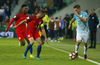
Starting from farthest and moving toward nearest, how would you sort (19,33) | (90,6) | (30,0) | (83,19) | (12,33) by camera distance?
1. (30,0)
2. (90,6)
3. (12,33)
4. (19,33)
5. (83,19)

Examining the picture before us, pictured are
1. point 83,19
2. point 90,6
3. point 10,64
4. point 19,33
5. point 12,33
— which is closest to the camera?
point 10,64

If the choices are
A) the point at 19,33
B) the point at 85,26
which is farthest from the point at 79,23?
the point at 19,33

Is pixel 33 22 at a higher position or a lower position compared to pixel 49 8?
lower

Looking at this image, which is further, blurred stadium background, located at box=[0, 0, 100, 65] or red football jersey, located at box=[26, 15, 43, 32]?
blurred stadium background, located at box=[0, 0, 100, 65]

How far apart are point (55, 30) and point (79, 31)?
14889 millimetres

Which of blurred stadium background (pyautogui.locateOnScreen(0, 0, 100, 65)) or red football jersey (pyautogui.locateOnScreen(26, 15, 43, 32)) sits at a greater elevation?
blurred stadium background (pyautogui.locateOnScreen(0, 0, 100, 65))

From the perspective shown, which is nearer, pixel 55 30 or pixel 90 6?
pixel 55 30

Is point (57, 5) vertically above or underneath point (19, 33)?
above

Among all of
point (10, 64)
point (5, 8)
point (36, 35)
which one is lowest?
point (10, 64)

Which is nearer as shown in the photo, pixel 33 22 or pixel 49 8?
pixel 33 22

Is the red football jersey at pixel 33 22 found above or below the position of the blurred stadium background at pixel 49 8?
below

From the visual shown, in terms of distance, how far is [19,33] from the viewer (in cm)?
1302

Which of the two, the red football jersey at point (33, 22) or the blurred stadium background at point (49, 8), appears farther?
the blurred stadium background at point (49, 8)

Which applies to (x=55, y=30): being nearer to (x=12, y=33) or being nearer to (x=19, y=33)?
(x=12, y=33)
